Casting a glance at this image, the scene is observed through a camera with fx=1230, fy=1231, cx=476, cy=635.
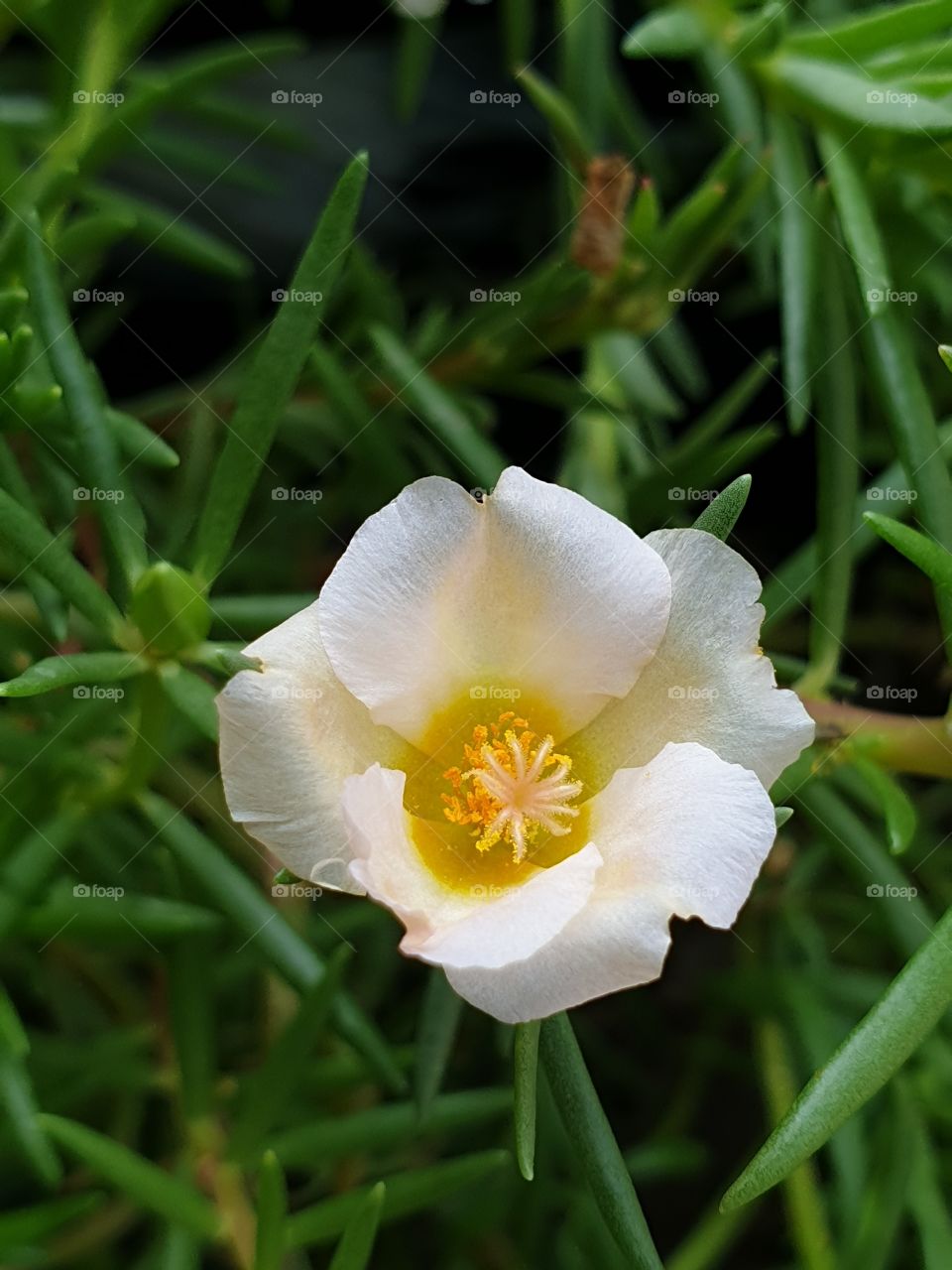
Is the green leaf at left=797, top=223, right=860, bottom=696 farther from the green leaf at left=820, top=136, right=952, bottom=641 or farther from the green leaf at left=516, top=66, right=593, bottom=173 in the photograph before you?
the green leaf at left=516, top=66, right=593, bottom=173

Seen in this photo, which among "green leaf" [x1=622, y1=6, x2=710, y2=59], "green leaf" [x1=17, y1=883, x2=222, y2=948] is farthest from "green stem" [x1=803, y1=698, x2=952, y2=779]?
"green leaf" [x1=622, y1=6, x2=710, y2=59]

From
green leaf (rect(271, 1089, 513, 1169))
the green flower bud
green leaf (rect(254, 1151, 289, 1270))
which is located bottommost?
green leaf (rect(271, 1089, 513, 1169))

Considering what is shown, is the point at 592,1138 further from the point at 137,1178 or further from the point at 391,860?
the point at 137,1178

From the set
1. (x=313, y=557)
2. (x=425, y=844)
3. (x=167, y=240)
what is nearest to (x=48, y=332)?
(x=425, y=844)

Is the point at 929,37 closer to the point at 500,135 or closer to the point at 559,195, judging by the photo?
the point at 559,195

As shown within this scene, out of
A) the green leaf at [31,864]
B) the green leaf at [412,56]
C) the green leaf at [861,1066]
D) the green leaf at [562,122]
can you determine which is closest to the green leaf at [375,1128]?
the green leaf at [31,864]

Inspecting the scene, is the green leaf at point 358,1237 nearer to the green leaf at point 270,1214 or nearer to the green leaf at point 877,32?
the green leaf at point 270,1214
